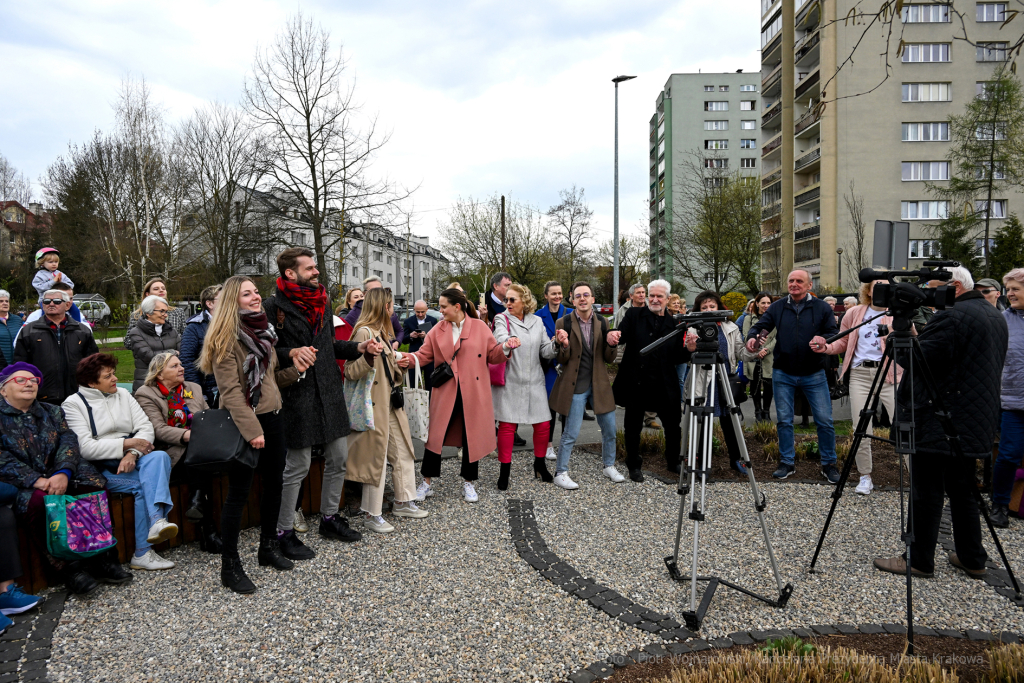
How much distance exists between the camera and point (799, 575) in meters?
4.52

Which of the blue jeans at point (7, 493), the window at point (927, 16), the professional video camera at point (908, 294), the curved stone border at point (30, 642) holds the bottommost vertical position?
the curved stone border at point (30, 642)

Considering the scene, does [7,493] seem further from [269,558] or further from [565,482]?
[565,482]

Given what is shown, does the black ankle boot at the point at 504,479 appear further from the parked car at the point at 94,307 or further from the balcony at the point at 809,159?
the balcony at the point at 809,159

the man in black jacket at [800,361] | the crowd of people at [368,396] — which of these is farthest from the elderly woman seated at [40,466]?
the man in black jacket at [800,361]

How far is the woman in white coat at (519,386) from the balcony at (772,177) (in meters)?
49.7

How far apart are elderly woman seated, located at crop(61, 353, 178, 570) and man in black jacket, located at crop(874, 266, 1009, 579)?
534 cm

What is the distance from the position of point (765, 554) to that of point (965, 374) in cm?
192

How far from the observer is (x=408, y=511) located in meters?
6.02

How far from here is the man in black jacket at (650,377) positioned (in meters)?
7.20

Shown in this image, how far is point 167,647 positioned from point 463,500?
3202 mm

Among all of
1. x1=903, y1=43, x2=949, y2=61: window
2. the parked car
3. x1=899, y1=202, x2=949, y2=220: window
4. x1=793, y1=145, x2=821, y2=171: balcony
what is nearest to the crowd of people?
the parked car

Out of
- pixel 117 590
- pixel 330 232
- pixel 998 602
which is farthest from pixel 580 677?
pixel 330 232

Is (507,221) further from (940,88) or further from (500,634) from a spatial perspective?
(500,634)

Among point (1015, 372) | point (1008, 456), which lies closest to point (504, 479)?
point (1008, 456)
